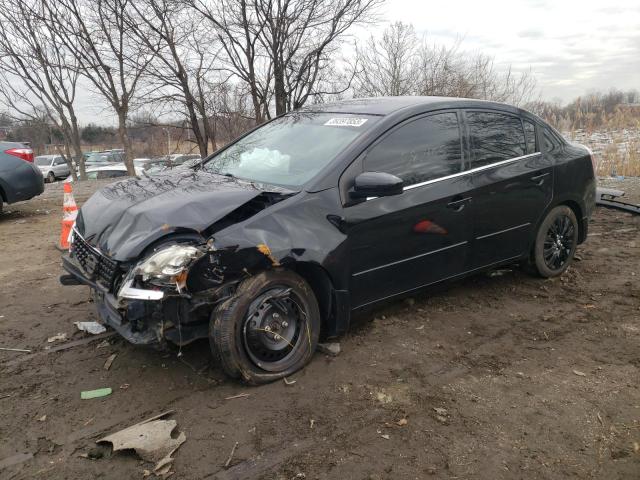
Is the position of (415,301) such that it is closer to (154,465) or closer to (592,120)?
(154,465)

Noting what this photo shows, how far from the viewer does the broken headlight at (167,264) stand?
2816 mm

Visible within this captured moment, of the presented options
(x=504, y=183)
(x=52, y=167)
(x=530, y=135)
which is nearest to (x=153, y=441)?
(x=504, y=183)

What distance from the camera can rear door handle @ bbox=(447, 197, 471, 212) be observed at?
3971 mm

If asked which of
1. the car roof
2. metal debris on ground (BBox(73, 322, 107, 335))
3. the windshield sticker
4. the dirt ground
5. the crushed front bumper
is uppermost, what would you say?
the car roof

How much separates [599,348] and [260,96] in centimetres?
919

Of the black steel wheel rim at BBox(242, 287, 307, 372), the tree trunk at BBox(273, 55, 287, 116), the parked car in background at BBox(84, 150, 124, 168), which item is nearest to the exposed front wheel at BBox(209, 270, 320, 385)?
the black steel wheel rim at BBox(242, 287, 307, 372)

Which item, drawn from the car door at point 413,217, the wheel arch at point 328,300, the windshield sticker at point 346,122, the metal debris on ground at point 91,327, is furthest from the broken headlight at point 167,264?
the windshield sticker at point 346,122

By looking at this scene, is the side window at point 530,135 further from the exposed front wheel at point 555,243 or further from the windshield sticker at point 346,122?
the windshield sticker at point 346,122

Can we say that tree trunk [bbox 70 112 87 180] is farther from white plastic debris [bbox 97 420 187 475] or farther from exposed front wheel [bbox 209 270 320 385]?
white plastic debris [bbox 97 420 187 475]

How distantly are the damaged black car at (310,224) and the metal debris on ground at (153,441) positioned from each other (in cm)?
46

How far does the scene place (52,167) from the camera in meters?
27.9

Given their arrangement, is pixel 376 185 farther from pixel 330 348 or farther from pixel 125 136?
pixel 125 136

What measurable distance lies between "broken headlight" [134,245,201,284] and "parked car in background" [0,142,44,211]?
7.43 meters

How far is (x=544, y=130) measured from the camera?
488 centimetres
